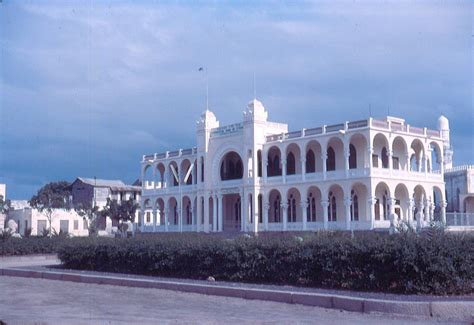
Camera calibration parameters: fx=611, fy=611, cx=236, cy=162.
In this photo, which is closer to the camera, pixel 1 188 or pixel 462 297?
pixel 462 297

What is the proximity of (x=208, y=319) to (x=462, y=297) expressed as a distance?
480cm

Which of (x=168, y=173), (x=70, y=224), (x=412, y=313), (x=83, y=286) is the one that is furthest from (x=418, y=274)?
(x=70, y=224)

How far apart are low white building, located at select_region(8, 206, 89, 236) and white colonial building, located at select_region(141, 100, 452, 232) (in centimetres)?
1768

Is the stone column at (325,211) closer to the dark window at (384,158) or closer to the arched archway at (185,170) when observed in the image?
the dark window at (384,158)

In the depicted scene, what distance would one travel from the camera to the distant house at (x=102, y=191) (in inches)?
3025

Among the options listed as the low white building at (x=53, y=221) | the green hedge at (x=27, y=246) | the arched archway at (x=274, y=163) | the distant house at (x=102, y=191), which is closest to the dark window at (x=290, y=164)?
the arched archway at (x=274, y=163)

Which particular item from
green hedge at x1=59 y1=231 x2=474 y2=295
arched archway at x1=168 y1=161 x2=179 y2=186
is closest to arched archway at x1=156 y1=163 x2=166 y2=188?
arched archway at x1=168 y1=161 x2=179 y2=186

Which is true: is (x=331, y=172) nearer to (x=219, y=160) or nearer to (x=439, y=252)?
(x=219, y=160)

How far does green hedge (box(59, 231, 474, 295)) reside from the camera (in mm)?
11461

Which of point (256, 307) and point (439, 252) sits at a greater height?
point (439, 252)

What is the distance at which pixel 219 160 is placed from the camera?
156 ft

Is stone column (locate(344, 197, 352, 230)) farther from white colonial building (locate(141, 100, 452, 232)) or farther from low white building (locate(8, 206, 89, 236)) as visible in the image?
low white building (locate(8, 206, 89, 236))

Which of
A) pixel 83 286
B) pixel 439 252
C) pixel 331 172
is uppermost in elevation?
pixel 331 172

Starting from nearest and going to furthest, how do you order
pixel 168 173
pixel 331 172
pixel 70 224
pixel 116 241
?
pixel 116 241, pixel 331 172, pixel 168 173, pixel 70 224
